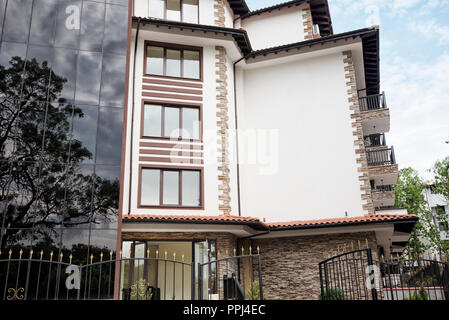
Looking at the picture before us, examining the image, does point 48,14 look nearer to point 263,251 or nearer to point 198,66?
point 198,66

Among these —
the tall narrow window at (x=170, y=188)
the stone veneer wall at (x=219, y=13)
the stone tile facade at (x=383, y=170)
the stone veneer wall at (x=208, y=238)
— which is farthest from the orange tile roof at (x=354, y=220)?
the stone veneer wall at (x=219, y=13)

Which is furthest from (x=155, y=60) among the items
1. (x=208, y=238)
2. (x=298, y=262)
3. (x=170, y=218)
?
(x=298, y=262)

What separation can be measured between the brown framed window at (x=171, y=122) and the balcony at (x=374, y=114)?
7978 millimetres

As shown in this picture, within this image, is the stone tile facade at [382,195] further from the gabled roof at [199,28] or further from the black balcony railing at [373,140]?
the gabled roof at [199,28]

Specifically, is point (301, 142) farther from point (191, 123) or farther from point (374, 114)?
point (191, 123)

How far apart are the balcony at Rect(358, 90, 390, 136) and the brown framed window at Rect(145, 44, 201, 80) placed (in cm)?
836

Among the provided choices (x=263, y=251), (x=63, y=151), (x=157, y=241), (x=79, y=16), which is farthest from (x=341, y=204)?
(x=79, y=16)

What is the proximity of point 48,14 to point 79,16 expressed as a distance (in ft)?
3.76

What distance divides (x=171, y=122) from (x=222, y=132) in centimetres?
241

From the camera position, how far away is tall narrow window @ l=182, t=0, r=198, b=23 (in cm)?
2014

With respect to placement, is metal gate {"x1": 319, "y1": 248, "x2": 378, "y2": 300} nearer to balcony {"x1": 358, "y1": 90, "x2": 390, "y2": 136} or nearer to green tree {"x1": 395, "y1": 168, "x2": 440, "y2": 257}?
balcony {"x1": 358, "y1": 90, "x2": 390, "y2": 136}

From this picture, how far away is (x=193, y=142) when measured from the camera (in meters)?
17.7

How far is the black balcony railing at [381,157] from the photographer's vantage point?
67.4ft

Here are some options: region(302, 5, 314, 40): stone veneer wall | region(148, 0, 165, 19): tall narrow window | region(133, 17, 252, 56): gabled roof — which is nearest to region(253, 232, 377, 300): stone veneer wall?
region(133, 17, 252, 56): gabled roof
